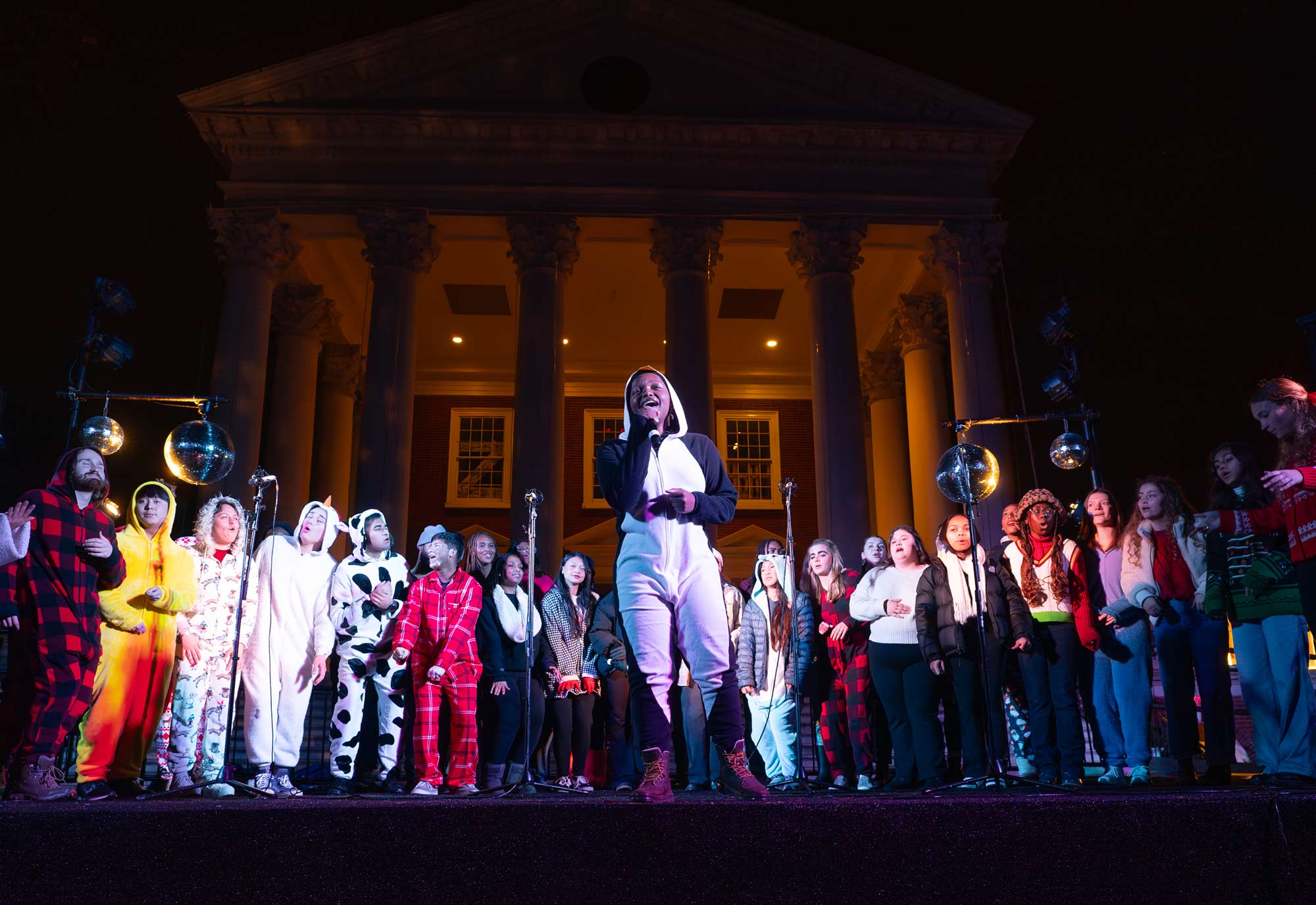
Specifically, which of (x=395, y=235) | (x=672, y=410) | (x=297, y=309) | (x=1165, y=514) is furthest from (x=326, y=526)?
(x=297, y=309)

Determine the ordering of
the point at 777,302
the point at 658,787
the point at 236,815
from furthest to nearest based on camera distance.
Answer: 1. the point at 777,302
2. the point at 658,787
3. the point at 236,815

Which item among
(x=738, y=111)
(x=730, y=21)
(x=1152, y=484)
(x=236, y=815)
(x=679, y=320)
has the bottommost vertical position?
(x=236, y=815)

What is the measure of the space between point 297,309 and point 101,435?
40.2ft

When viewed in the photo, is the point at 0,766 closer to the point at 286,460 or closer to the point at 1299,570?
the point at 1299,570

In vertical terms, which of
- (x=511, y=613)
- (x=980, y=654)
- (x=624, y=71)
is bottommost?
(x=980, y=654)

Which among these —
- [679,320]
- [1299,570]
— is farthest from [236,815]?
[679,320]

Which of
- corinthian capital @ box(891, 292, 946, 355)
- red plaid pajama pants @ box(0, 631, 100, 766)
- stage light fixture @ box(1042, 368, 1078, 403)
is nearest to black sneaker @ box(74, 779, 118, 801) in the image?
red plaid pajama pants @ box(0, 631, 100, 766)

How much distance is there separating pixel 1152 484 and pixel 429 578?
17.1ft

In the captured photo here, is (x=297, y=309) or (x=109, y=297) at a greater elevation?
(x=297, y=309)

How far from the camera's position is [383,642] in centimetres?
682

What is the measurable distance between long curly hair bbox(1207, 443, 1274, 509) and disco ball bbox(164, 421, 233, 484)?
7.86m

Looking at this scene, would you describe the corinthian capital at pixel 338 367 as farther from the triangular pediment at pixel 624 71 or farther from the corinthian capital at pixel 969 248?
the corinthian capital at pixel 969 248

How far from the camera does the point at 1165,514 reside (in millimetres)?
6559

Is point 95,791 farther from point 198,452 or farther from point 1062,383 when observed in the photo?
point 1062,383
